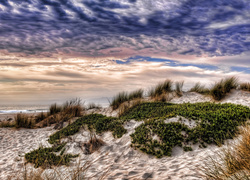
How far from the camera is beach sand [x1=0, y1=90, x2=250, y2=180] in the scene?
13.1ft

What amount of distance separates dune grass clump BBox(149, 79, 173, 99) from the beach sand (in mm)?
4739

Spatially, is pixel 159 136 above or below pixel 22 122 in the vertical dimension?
above

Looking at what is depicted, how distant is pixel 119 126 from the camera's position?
842cm

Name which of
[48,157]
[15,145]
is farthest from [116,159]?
[15,145]

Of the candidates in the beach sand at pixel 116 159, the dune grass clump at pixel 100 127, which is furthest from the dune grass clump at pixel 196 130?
the dune grass clump at pixel 100 127

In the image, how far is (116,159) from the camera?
5770 mm

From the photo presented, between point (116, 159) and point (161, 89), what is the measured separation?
1124 centimetres

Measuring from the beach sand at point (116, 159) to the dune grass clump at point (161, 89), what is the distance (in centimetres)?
474

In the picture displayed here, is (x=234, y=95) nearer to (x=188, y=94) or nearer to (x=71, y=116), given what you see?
(x=188, y=94)

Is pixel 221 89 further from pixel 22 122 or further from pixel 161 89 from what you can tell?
pixel 22 122

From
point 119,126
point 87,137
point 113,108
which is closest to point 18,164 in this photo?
point 87,137

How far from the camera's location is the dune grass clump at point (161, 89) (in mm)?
16047

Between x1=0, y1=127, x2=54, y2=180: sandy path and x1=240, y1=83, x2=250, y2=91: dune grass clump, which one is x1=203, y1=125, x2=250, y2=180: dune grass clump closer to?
x1=0, y1=127, x2=54, y2=180: sandy path

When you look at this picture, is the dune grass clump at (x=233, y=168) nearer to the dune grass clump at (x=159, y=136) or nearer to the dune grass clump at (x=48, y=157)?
the dune grass clump at (x=159, y=136)
